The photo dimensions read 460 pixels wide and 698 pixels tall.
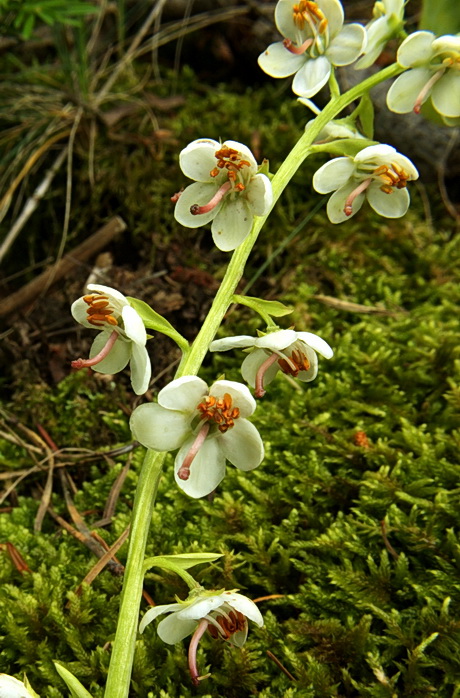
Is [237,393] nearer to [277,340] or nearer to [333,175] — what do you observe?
[277,340]

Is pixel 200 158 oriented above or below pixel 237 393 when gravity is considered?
above

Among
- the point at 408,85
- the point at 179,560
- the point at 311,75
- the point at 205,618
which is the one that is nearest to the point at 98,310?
the point at 179,560

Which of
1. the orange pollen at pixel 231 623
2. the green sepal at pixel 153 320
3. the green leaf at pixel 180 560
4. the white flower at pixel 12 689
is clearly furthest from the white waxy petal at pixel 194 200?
the white flower at pixel 12 689

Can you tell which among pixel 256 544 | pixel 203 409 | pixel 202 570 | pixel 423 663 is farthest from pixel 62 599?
pixel 423 663

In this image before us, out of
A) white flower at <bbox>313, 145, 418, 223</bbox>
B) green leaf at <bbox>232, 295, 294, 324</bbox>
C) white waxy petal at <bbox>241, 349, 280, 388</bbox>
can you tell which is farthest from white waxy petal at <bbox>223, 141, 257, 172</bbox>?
white waxy petal at <bbox>241, 349, 280, 388</bbox>

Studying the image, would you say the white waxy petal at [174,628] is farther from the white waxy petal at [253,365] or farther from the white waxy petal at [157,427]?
the white waxy petal at [253,365]

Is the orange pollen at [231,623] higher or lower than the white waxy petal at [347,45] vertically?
lower
